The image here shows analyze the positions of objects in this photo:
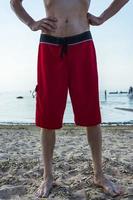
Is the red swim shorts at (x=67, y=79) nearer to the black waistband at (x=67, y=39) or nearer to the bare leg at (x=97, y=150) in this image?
the black waistband at (x=67, y=39)

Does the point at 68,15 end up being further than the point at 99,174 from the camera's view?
No

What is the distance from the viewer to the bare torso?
12.7 ft

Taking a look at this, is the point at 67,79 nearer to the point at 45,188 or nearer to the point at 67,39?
the point at 67,39

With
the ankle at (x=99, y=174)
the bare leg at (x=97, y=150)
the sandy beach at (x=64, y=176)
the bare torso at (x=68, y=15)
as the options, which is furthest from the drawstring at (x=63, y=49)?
the sandy beach at (x=64, y=176)

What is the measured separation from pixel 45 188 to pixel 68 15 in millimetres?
1737

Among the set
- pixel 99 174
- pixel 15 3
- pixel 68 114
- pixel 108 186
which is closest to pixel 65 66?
pixel 15 3

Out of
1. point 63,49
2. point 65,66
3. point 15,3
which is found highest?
point 15,3

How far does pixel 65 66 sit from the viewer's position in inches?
152

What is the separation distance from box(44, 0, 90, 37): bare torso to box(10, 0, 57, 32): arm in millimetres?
90

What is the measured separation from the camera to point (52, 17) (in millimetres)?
3871

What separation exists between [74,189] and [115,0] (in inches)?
77.9

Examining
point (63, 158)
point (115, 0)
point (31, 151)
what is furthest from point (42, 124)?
point (31, 151)

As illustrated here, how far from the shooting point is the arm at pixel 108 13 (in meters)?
3.95

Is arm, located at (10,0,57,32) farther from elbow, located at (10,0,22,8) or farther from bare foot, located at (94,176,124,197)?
bare foot, located at (94,176,124,197)
